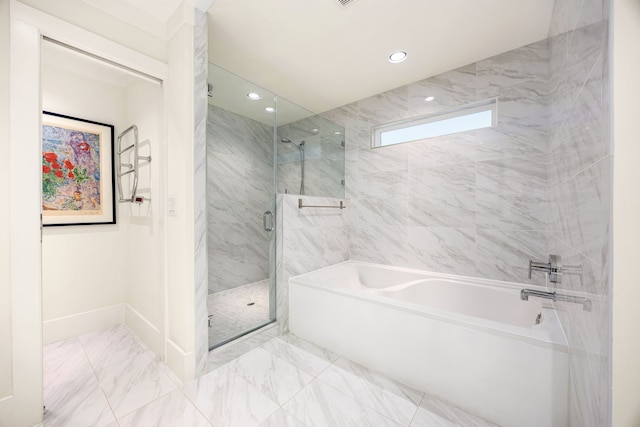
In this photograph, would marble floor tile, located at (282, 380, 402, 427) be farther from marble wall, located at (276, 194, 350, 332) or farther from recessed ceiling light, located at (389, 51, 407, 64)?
recessed ceiling light, located at (389, 51, 407, 64)

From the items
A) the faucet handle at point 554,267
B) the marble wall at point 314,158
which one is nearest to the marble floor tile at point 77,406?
the marble wall at point 314,158

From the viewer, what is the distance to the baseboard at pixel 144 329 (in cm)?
190

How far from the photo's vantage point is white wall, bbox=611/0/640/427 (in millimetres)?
611

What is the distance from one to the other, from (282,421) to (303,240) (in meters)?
1.47

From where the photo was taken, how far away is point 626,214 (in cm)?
63

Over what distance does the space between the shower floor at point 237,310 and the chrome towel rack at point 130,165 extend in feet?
3.79

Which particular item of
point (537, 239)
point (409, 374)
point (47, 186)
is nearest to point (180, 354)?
point (409, 374)

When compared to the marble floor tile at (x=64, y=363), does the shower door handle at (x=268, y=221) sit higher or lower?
higher

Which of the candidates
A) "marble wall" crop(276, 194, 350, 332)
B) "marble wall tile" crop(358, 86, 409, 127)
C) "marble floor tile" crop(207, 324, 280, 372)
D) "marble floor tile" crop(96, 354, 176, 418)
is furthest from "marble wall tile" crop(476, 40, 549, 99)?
"marble floor tile" crop(96, 354, 176, 418)

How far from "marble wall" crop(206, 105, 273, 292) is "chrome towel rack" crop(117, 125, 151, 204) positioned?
1.86 feet

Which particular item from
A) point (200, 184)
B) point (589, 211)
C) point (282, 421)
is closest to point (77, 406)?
point (282, 421)

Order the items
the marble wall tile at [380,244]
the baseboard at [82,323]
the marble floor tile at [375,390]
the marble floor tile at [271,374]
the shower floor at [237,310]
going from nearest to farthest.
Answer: the marble floor tile at [375,390]
the marble floor tile at [271,374]
the baseboard at [82,323]
the shower floor at [237,310]
the marble wall tile at [380,244]

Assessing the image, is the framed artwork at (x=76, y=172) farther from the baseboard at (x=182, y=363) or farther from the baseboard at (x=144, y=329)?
the baseboard at (x=182, y=363)

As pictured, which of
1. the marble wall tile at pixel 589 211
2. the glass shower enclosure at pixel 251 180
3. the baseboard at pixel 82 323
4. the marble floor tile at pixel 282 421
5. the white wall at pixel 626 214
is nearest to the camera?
the white wall at pixel 626 214
